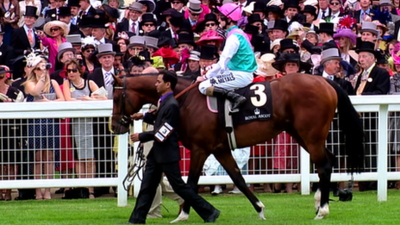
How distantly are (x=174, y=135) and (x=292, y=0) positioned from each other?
30.5ft

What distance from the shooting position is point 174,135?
946cm

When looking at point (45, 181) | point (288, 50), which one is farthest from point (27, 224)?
point (288, 50)

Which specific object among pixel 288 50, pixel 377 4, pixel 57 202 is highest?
pixel 377 4

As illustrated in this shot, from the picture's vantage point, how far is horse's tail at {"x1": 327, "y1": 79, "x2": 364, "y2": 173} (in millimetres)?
10398

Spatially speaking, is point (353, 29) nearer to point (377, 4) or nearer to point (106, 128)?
point (377, 4)

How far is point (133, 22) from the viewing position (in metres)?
17.9

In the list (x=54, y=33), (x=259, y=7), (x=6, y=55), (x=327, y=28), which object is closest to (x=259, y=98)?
(x=327, y=28)

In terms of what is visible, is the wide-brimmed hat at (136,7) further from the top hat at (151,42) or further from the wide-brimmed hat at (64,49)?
the wide-brimmed hat at (64,49)

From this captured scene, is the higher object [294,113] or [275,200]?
[294,113]

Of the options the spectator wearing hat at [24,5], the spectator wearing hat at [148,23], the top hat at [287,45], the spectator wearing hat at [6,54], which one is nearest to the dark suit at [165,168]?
the top hat at [287,45]

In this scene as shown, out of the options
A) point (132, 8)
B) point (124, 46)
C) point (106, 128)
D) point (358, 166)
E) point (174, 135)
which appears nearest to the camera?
point (174, 135)

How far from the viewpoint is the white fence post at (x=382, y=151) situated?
11.2 meters

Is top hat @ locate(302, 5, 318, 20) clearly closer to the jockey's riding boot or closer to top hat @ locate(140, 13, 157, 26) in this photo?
top hat @ locate(140, 13, 157, 26)

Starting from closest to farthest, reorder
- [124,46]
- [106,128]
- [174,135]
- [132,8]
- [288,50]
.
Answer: [174,135] < [106,128] < [288,50] < [124,46] < [132,8]
